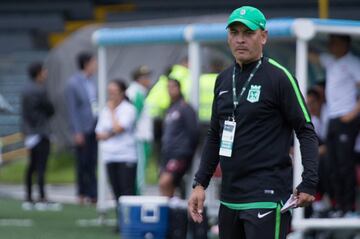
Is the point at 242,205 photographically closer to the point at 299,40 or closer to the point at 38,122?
the point at 299,40

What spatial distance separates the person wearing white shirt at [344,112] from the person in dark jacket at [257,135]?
5221mm

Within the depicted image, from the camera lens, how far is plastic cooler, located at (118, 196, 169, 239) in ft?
36.1

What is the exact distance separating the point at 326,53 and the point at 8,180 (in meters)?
9.23

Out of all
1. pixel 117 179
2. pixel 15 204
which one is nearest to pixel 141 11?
pixel 15 204

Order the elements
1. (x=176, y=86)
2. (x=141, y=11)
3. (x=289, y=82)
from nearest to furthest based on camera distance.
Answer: (x=289, y=82) < (x=176, y=86) < (x=141, y=11)

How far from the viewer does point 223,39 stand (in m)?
11.8

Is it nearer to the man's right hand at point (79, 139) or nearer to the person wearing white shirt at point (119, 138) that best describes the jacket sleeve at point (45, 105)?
the man's right hand at point (79, 139)

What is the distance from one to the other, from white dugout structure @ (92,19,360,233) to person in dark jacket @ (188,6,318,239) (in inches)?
181

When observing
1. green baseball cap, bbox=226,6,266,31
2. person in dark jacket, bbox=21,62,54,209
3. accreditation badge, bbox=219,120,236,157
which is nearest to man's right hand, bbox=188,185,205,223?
accreditation badge, bbox=219,120,236,157

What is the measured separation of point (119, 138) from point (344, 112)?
280 centimetres

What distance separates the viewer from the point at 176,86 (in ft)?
39.3

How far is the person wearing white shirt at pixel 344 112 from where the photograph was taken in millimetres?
11383

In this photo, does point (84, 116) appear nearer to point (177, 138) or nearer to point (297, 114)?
point (177, 138)

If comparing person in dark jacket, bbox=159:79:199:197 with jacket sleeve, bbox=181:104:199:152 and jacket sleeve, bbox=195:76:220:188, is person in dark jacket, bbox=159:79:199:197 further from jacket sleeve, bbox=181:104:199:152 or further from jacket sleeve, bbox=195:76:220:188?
jacket sleeve, bbox=195:76:220:188
